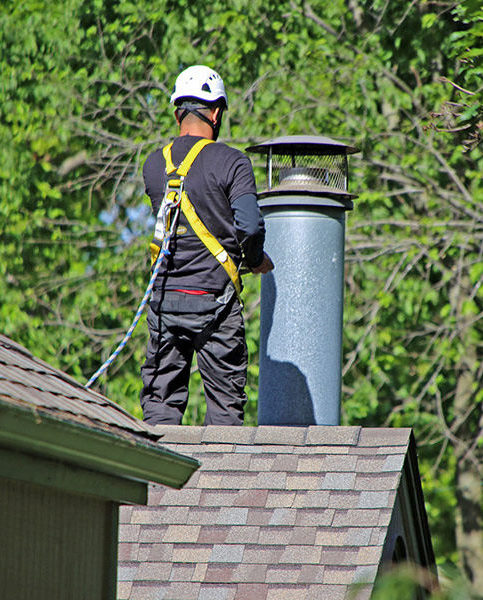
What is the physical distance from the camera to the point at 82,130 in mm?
12305

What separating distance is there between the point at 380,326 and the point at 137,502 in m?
7.91

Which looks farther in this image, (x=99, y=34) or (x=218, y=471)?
(x=99, y=34)

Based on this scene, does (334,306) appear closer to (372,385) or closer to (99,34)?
(372,385)

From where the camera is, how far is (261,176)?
448 inches

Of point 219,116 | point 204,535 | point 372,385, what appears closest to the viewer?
point 204,535

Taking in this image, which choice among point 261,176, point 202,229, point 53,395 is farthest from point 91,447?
point 261,176

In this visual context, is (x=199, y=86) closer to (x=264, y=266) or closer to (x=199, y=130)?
(x=199, y=130)

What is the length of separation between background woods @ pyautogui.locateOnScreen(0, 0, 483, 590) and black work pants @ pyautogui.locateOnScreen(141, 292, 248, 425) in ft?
16.4

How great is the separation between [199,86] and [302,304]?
1.26 m

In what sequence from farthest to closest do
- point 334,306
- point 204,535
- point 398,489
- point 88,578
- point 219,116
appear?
point 334,306, point 219,116, point 398,489, point 204,535, point 88,578

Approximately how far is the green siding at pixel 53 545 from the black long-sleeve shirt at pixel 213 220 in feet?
6.43

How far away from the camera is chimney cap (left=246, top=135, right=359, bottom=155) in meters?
6.56

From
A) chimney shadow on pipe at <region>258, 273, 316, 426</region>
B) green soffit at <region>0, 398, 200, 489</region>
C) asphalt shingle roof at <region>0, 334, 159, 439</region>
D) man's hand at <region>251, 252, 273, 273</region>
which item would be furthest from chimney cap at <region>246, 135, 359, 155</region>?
green soffit at <region>0, 398, 200, 489</region>

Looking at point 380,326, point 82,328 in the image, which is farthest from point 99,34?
point 380,326
